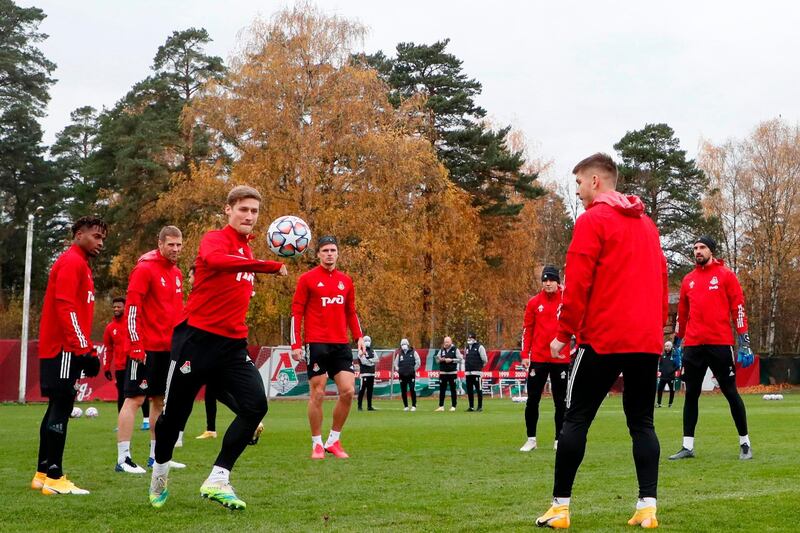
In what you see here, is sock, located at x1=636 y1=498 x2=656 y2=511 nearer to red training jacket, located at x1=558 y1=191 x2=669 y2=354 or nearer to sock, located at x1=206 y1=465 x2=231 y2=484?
red training jacket, located at x1=558 y1=191 x2=669 y2=354

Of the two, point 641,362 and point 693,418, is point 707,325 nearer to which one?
→ point 693,418

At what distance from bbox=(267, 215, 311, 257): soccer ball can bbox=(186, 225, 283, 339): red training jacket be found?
1.45 meters

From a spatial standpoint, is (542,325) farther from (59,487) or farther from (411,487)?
(59,487)

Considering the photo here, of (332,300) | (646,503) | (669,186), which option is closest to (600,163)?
(646,503)

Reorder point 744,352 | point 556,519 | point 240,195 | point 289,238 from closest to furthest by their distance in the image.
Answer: point 556,519, point 240,195, point 289,238, point 744,352

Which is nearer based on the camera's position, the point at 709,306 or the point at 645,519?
the point at 645,519

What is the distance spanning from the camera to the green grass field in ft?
21.6

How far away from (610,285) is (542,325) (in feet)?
20.8

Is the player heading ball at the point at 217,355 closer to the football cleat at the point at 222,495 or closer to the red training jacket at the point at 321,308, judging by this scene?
the football cleat at the point at 222,495

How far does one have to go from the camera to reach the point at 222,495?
279 inches

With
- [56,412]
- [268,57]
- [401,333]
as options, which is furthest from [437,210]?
[56,412]

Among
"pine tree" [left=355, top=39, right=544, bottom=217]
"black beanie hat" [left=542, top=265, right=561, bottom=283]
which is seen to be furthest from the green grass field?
"pine tree" [left=355, top=39, right=544, bottom=217]

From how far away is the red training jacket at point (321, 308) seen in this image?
1177cm

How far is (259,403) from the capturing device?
737cm
